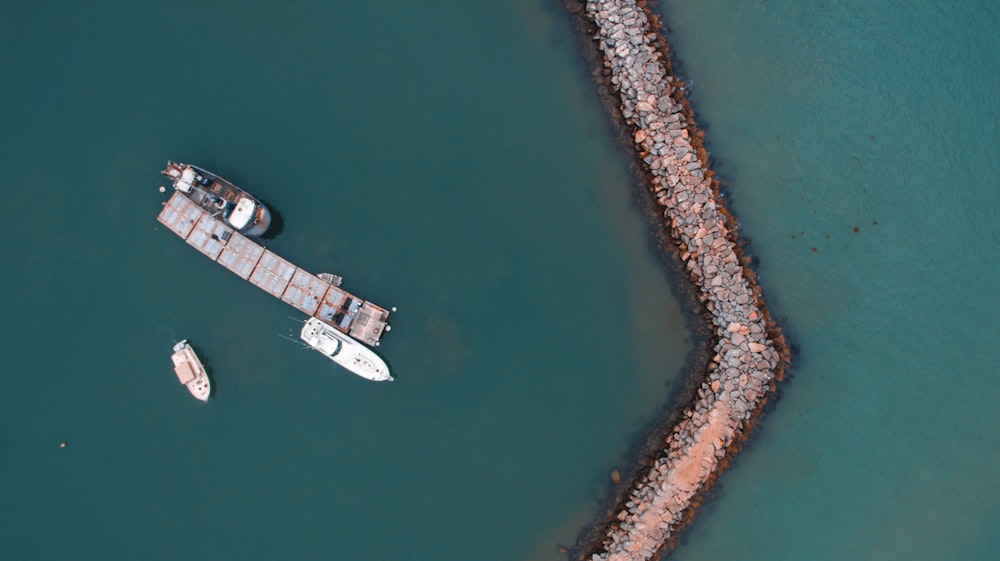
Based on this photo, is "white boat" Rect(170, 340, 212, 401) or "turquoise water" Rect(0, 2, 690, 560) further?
"turquoise water" Rect(0, 2, 690, 560)

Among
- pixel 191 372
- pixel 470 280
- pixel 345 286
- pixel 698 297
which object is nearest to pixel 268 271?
pixel 345 286

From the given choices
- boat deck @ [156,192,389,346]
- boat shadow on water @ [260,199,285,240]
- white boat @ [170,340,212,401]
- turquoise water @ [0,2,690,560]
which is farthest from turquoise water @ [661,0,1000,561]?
white boat @ [170,340,212,401]

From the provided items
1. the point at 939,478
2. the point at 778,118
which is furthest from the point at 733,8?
the point at 939,478

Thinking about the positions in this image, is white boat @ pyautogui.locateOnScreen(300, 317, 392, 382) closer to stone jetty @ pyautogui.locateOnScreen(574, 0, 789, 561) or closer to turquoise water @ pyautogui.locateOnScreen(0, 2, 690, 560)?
turquoise water @ pyautogui.locateOnScreen(0, 2, 690, 560)

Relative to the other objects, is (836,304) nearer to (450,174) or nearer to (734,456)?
(734,456)

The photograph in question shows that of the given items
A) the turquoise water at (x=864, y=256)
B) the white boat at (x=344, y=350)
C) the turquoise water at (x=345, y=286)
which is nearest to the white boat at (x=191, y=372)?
the turquoise water at (x=345, y=286)

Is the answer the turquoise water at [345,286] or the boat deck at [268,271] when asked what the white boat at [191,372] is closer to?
the turquoise water at [345,286]
